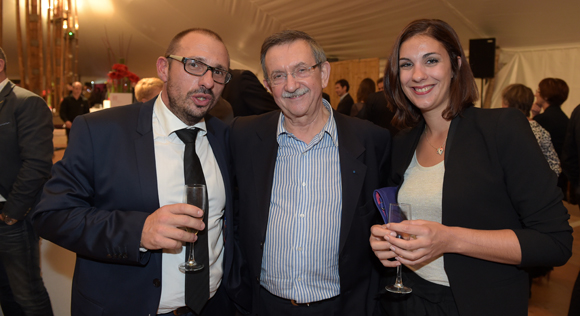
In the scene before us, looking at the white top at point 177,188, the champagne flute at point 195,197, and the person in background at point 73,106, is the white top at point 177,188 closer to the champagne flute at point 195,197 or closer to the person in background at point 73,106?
the champagne flute at point 195,197

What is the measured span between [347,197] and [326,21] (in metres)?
7.54

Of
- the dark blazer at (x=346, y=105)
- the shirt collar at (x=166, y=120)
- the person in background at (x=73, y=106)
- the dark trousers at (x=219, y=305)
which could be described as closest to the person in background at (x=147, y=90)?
the shirt collar at (x=166, y=120)

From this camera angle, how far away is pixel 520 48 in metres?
7.66

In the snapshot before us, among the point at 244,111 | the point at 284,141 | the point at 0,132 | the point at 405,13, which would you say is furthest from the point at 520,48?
the point at 0,132

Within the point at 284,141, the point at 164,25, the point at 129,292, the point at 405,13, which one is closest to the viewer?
the point at 129,292

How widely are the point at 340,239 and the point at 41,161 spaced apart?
225 centimetres

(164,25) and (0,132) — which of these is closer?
(0,132)

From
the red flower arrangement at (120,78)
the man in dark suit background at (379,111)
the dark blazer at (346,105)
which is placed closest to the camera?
the man in dark suit background at (379,111)

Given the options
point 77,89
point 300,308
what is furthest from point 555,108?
point 77,89

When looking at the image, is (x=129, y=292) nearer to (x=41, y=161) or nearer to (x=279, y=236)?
(x=279, y=236)

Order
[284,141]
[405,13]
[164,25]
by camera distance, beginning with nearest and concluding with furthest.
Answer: [284,141]
[405,13]
[164,25]

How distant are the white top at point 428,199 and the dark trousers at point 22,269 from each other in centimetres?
266

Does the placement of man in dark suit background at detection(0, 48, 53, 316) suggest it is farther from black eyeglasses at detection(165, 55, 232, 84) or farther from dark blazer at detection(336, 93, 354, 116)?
dark blazer at detection(336, 93, 354, 116)

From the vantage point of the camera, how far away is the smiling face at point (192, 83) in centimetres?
183
